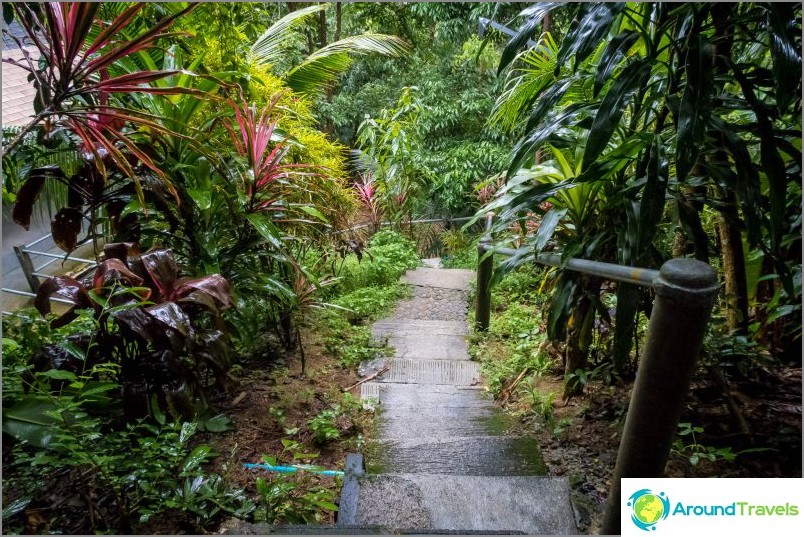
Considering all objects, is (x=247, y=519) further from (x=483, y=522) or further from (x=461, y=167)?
(x=461, y=167)

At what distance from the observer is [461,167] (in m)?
8.06

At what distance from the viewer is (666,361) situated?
104cm

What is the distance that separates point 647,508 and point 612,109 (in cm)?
106

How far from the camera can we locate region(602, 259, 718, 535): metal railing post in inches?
38.9

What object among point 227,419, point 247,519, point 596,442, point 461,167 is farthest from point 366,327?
point 461,167

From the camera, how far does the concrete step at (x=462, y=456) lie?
1982 mm

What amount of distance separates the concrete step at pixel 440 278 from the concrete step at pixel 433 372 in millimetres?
1847

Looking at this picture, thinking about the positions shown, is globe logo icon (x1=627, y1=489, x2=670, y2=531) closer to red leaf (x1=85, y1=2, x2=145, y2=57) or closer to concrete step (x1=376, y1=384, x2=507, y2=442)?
concrete step (x1=376, y1=384, x2=507, y2=442)

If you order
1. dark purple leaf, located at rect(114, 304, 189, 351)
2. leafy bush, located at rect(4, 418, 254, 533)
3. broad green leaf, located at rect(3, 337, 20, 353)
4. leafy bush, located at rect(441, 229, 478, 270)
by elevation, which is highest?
dark purple leaf, located at rect(114, 304, 189, 351)

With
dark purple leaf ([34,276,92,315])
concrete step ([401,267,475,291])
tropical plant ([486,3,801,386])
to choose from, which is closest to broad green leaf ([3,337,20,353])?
dark purple leaf ([34,276,92,315])

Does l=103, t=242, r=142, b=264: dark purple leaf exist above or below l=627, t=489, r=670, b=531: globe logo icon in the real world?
above

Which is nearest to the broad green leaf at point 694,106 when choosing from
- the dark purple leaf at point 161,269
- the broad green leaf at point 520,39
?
A: the broad green leaf at point 520,39

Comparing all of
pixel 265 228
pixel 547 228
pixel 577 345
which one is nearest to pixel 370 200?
pixel 265 228

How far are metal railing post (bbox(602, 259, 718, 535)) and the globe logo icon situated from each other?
1.7 inches
